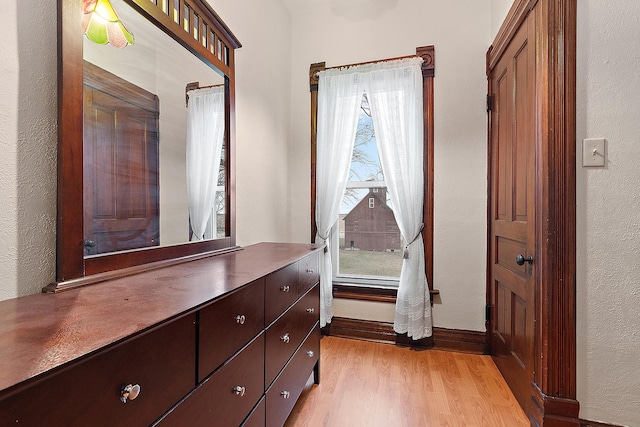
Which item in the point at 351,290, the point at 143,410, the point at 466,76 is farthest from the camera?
the point at 351,290

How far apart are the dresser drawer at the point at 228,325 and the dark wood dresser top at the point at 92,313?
0.13ft

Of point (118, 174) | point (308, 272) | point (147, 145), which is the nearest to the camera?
point (118, 174)

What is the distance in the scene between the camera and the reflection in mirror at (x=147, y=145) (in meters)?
0.98

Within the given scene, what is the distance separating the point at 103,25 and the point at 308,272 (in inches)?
53.0

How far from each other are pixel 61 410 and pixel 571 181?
6.22ft

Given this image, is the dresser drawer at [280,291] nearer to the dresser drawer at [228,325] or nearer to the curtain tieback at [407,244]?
the dresser drawer at [228,325]

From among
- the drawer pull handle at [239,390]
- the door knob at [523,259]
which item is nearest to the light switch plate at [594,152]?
the door knob at [523,259]

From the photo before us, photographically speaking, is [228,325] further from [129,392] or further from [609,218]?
[609,218]

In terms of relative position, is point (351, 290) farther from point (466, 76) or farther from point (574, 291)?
point (466, 76)

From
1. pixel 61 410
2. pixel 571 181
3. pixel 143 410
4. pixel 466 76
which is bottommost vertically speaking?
pixel 143 410

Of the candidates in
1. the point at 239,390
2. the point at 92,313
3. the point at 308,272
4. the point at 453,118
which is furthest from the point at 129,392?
the point at 453,118

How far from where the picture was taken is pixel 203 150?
5.08ft

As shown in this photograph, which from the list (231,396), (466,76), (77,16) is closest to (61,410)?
(231,396)

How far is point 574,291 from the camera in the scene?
1396mm
